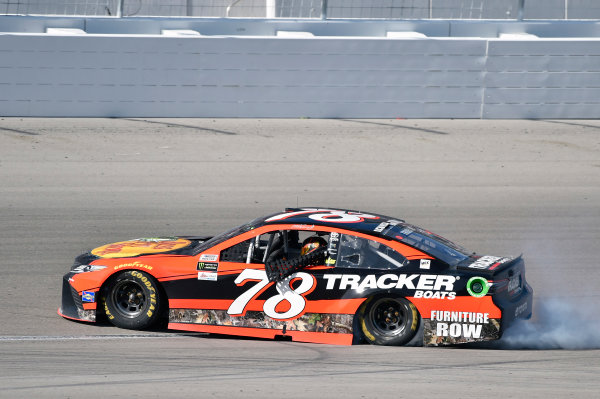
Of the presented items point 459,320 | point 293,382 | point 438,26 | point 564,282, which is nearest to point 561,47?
point 438,26

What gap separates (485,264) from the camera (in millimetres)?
8500

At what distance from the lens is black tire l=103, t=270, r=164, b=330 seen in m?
8.66

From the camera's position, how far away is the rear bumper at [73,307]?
348 inches

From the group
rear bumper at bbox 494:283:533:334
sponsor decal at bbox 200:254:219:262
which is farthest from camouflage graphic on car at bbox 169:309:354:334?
rear bumper at bbox 494:283:533:334

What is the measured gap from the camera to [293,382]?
724 cm

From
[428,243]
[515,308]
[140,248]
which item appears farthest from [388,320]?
[140,248]

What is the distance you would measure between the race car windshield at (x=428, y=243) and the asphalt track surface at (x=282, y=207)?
2.74 feet

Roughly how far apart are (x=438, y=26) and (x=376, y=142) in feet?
12.5

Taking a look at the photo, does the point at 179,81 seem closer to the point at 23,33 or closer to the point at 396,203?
the point at 23,33

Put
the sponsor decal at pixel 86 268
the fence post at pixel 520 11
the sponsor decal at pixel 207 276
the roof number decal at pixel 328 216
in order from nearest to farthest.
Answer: the sponsor decal at pixel 207 276 → the roof number decal at pixel 328 216 → the sponsor decal at pixel 86 268 → the fence post at pixel 520 11

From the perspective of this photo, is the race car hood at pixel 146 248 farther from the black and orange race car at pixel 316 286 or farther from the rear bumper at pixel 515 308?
the rear bumper at pixel 515 308

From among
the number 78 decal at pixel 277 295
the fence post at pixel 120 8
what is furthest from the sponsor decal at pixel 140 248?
the fence post at pixel 120 8

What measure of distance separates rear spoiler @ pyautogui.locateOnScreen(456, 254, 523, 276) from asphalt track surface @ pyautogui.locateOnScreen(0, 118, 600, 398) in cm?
61

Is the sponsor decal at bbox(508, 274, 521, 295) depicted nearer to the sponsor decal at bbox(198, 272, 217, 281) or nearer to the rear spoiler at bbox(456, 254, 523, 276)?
the rear spoiler at bbox(456, 254, 523, 276)
